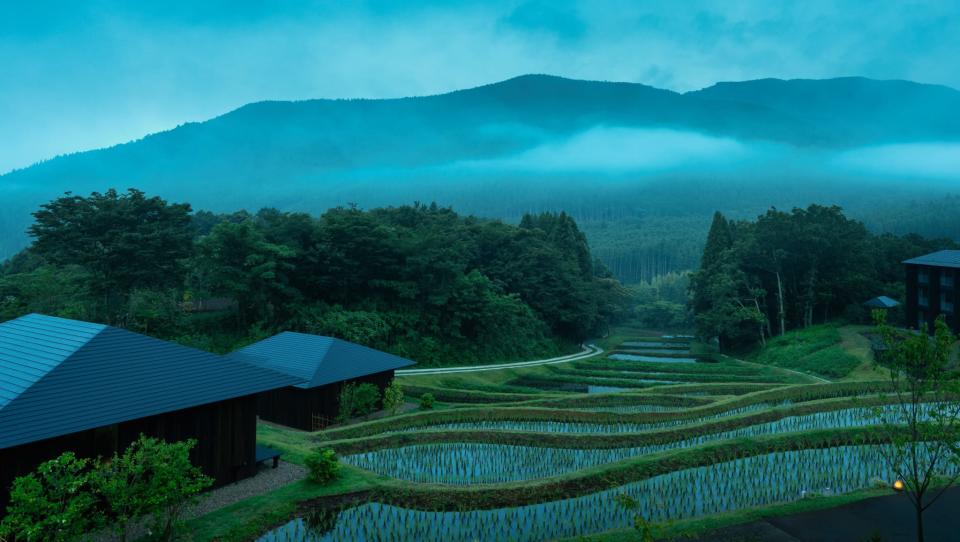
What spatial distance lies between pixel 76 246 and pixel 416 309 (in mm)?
21244

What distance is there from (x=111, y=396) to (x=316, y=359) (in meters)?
9.95

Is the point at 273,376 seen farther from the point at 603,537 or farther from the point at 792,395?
the point at 792,395

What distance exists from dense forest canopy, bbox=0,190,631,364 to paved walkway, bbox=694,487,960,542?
86.3 ft

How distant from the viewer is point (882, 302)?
1558 inches

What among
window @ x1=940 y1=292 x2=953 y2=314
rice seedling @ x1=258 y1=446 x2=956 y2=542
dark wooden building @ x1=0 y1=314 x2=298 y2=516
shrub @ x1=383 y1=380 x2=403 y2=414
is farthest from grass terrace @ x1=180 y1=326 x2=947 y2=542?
window @ x1=940 y1=292 x2=953 y2=314

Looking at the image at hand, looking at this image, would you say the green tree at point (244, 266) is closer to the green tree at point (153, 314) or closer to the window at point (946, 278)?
the green tree at point (153, 314)

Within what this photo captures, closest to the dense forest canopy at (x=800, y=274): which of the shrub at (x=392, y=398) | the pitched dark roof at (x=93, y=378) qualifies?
the shrub at (x=392, y=398)

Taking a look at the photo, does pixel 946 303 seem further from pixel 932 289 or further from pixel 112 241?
pixel 112 241

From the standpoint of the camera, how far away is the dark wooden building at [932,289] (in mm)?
34844

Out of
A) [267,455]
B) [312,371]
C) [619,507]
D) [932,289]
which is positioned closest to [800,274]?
[932,289]

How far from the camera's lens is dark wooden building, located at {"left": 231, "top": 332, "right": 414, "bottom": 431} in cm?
2100

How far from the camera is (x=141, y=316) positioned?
31406 millimetres

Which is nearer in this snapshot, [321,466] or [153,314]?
[321,466]

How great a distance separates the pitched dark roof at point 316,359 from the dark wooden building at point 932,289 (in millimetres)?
34408
